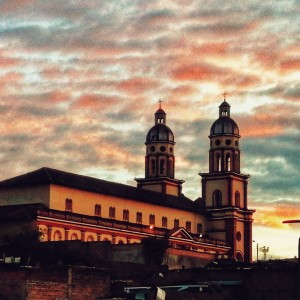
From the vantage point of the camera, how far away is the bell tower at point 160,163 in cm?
15812

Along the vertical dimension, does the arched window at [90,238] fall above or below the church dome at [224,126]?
below

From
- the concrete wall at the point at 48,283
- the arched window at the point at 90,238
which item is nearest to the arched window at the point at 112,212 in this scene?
the arched window at the point at 90,238

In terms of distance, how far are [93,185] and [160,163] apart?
31.2m

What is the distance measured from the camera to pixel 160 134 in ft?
531

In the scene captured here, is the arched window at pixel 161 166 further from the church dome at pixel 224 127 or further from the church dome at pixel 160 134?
the church dome at pixel 224 127

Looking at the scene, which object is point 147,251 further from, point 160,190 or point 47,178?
point 160,190

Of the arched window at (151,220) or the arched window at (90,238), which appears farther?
the arched window at (151,220)


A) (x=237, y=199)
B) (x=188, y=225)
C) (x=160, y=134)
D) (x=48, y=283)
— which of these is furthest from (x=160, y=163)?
(x=48, y=283)

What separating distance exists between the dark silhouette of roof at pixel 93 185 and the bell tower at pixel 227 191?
3587 millimetres

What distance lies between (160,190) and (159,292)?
98805 millimetres

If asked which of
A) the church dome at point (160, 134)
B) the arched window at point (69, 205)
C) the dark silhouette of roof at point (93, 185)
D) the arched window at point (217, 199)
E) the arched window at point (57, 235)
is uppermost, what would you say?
the church dome at point (160, 134)

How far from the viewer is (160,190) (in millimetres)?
157000

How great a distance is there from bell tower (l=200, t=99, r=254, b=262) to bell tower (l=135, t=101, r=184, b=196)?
210 inches

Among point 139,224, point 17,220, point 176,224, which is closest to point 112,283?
point 17,220
